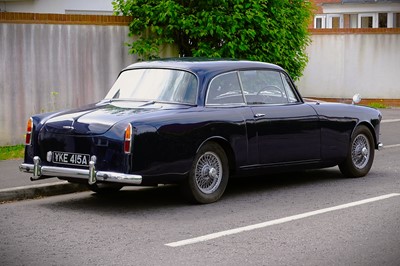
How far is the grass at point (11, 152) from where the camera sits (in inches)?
574

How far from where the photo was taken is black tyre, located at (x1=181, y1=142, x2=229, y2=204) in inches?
412

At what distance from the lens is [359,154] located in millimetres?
12883

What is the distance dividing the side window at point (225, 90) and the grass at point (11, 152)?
4.51 meters

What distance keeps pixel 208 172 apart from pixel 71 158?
150 centimetres

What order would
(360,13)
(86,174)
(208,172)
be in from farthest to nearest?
(360,13), (208,172), (86,174)

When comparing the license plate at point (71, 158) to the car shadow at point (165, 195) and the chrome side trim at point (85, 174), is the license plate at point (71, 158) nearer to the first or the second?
the chrome side trim at point (85, 174)

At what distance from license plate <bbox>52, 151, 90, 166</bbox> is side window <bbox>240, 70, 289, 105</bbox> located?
88.1 inches

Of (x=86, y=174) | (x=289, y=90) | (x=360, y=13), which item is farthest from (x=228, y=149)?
(x=360, y=13)

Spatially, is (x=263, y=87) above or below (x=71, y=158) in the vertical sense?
above

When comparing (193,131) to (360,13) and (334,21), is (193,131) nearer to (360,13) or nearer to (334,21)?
(360,13)

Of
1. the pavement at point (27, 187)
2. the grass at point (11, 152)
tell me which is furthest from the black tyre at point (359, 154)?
the grass at point (11, 152)

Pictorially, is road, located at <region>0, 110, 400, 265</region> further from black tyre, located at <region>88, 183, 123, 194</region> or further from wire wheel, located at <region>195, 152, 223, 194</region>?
wire wheel, located at <region>195, 152, 223, 194</region>

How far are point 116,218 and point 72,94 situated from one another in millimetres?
7131

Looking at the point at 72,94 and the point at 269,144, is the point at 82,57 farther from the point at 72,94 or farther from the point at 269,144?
the point at 269,144
